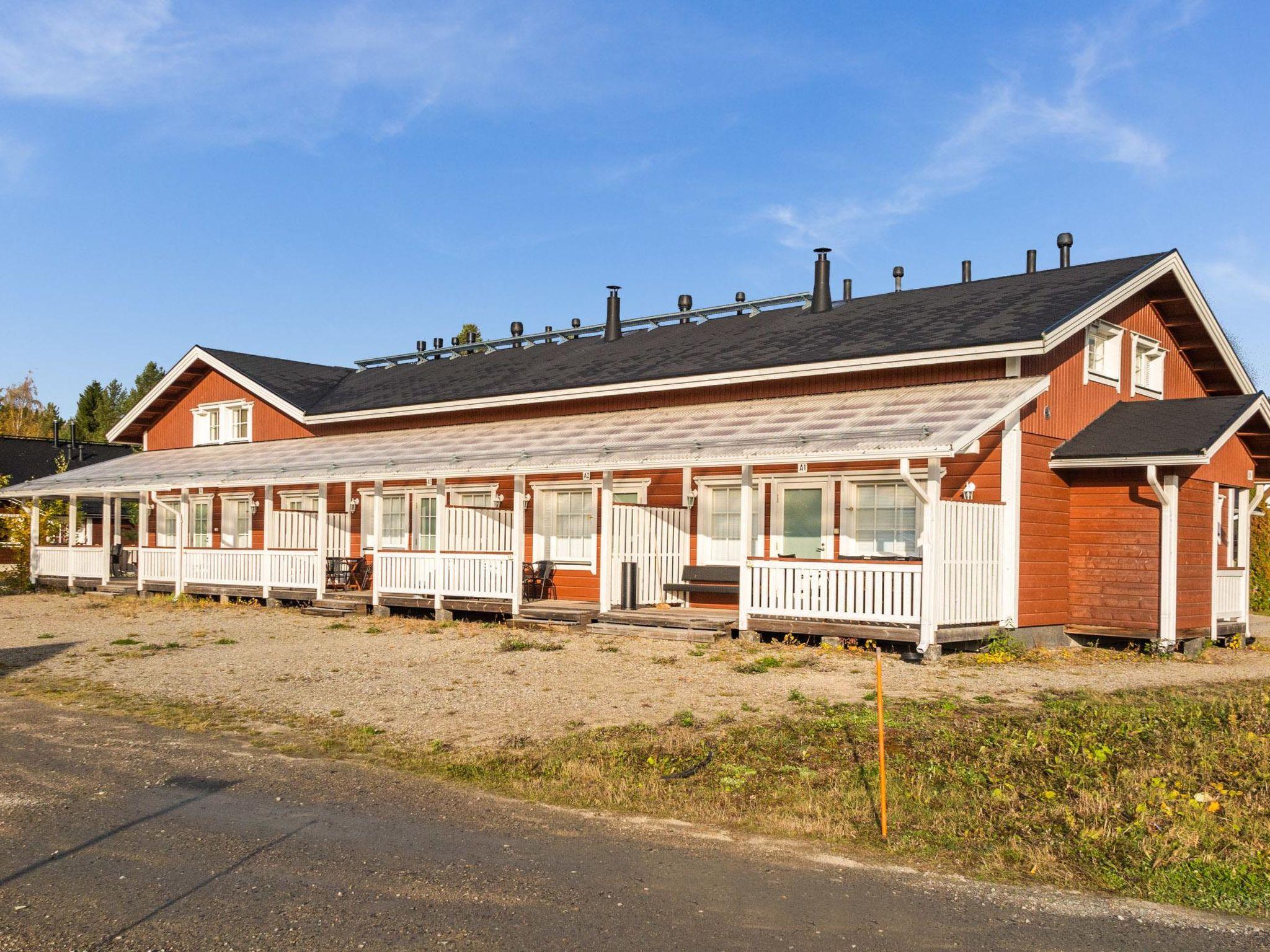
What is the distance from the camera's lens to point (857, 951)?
5.41 metres

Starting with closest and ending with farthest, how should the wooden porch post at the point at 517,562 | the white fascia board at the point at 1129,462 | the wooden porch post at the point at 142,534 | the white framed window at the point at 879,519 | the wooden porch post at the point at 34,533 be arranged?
the white fascia board at the point at 1129,462
the white framed window at the point at 879,519
the wooden porch post at the point at 517,562
the wooden porch post at the point at 142,534
the wooden porch post at the point at 34,533

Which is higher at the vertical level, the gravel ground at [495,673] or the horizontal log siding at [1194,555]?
the horizontal log siding at [1194,555]

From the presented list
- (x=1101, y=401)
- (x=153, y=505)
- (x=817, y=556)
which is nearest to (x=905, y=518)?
(x=817, y=556)

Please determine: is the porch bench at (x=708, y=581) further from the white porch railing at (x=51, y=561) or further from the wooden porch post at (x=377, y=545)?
the white porch railing at (x=51, y=561)

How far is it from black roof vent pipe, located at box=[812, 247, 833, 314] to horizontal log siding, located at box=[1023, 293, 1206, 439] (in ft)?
19.0

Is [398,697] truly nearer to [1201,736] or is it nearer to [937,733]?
[937,733]

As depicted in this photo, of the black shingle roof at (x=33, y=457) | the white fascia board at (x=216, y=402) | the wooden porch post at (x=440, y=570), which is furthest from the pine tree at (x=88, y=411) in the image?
the wooden porch post at (x=440, y=570)

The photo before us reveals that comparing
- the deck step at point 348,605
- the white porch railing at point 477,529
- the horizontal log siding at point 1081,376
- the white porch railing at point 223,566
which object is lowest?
the deck step at point 348,605

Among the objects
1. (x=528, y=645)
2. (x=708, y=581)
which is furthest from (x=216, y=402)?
(x=528, y=645)

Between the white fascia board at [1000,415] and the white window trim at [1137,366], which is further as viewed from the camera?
the white window trim at [1137,366]

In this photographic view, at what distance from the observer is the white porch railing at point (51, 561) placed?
29.1 meters

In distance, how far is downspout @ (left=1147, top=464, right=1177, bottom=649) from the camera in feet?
54.9

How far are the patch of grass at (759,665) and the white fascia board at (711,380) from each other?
5.42m

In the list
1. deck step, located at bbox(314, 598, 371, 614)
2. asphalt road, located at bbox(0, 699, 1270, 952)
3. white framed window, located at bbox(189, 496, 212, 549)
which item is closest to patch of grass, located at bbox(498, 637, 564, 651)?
deck step, located at bbox(314, 598, 371, 614)
